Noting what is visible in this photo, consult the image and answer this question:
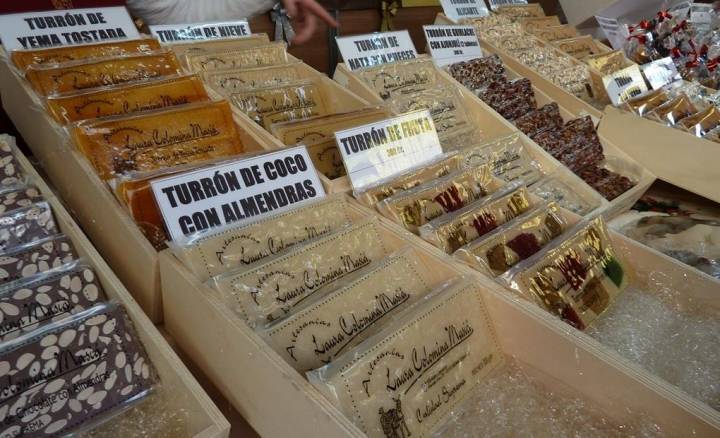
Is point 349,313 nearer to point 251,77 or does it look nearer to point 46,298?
point 46,298

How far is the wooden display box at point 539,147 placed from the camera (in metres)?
1.69

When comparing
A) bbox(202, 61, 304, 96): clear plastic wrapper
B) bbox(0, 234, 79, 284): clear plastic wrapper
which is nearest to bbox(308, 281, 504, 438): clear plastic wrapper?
bbox(0, 234, 79, 284): clear plastic wrapper

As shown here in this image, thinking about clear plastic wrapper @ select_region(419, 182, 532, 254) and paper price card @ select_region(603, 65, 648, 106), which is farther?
paper price card @ select_region(603, 65, 648, 106)

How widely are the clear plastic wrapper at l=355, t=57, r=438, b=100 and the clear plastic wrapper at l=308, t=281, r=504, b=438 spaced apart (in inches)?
38.6

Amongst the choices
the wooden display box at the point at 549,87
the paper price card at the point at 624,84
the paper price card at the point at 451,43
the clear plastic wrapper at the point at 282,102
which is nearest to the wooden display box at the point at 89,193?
the clear plastic wrapper at the point at 282,102

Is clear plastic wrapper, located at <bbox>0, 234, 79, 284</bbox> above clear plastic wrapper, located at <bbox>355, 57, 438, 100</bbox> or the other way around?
the other way around

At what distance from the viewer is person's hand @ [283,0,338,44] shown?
1.98 metres

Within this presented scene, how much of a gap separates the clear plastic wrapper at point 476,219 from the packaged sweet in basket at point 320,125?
0.40m

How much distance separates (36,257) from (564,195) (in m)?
1.46

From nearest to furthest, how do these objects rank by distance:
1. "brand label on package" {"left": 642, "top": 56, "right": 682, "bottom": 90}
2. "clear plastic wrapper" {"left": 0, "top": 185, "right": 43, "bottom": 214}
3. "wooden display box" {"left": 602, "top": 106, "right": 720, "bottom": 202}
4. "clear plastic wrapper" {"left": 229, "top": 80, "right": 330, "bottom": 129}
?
"clear plastic wrapper" {"left": 0, "top": 185, "right": 43, "bottom": 214} → "clear plastic wrapper" {"left": 229, "top": 80, "right": 330, "bottom": 129} → "wooden display box" {"left": 602, "top": 106, "right": 720, "bottom": 202} → "brand label on package" {"left": 642, "top": 56, "right": 682, "bottom": 90}

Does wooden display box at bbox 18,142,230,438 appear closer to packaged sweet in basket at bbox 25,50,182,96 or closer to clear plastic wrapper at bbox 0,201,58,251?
clear plastic wrapper at bbox 0,201,58,251

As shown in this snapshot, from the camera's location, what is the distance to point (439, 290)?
1.04m

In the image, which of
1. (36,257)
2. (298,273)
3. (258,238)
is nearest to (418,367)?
(298,273)

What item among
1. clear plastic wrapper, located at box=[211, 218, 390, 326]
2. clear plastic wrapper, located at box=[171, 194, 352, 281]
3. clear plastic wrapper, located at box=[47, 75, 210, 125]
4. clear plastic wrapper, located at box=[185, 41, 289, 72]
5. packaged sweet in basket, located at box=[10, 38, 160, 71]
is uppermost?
packaged sweet in basket, located at box=[10, 38, 160, 71]
